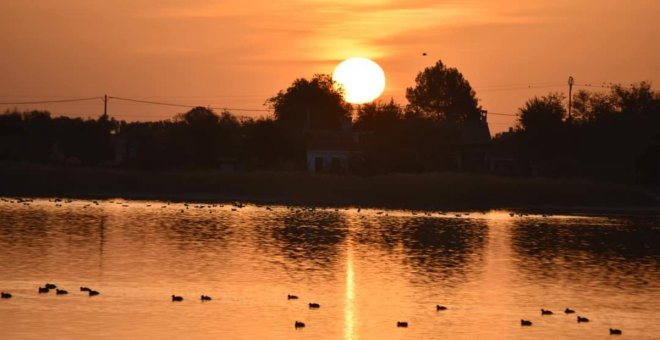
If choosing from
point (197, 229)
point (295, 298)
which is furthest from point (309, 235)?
point (295, 298)

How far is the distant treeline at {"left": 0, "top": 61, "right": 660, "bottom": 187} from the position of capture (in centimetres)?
13850

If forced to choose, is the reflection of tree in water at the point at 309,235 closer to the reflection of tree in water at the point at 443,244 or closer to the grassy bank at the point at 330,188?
the reflection of tree in water at the point at 443,244

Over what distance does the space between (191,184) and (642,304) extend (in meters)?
89.8

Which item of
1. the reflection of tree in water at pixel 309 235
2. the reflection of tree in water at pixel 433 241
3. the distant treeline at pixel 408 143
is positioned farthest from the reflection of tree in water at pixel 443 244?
the distant treeline at pixel 408 143

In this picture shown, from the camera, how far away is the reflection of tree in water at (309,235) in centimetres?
6512

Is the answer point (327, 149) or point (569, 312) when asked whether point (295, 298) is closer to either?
point (569, 312)

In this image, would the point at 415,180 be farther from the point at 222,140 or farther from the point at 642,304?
the point at 642,304

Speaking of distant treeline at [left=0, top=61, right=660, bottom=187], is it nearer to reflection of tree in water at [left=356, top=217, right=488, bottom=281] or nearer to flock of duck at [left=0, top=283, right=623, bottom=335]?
reflection of tree in water at [left=356, top=217, right=488, bottom=281]

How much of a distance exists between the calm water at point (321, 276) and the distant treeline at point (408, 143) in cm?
4148

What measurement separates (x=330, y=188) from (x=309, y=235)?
162 feet

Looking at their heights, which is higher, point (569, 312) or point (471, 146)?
point (471, 146)

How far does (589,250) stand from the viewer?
7331 cm

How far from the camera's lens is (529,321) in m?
41.7

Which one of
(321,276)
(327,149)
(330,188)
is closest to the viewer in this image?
(321,276)
